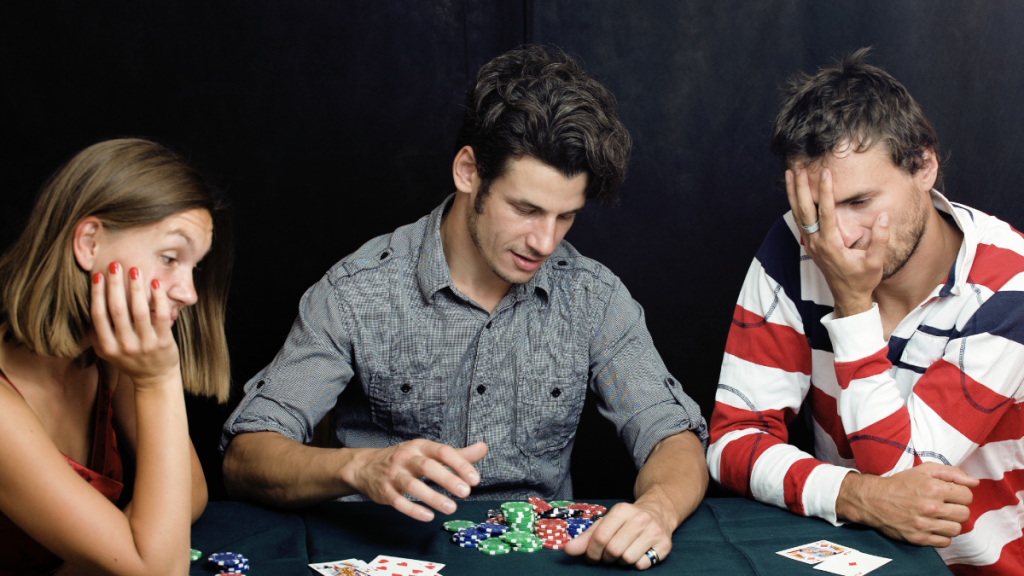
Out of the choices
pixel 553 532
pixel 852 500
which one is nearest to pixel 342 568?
pixel 553 532

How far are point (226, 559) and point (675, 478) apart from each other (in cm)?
94

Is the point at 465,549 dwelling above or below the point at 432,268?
below

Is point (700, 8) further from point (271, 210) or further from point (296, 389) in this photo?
point (296, 389)

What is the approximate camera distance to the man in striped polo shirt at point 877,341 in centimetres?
176

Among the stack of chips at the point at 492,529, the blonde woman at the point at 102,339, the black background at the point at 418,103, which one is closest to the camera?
the blonde woman at the point at 102,339

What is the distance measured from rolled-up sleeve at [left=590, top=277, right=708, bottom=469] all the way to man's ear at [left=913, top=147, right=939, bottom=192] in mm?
792

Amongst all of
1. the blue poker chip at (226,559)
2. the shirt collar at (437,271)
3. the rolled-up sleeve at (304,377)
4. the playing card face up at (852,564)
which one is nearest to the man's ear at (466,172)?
the shirt collar at (437,271)

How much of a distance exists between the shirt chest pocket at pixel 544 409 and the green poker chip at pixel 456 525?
0.58 m

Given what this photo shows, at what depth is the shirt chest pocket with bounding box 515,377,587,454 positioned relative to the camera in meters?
2.13

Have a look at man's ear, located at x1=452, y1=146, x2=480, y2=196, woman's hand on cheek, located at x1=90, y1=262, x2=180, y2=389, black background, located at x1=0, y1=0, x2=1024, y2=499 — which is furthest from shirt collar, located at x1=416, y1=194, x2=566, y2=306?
black background, located at x1=0, y1=0, x2=1024, y2=499

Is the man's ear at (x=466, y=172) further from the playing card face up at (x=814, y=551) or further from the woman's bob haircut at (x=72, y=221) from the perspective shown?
the playing card face up at (x=814, y=551)

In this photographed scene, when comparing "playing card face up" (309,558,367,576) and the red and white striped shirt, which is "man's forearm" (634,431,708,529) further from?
"playing card face up" (309,558,367,576)

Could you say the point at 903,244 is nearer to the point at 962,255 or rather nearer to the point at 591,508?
the point at 962,255

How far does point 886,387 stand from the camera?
178cm
